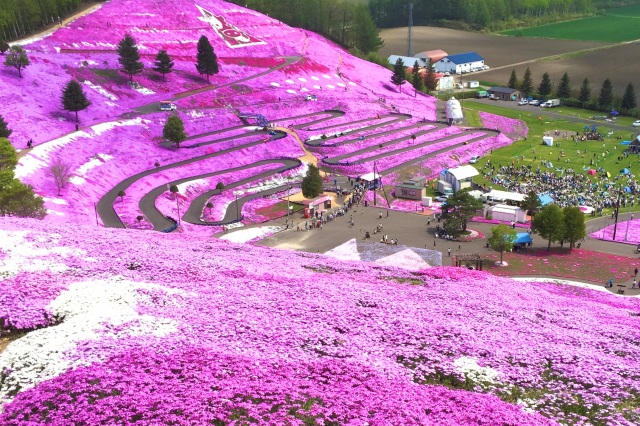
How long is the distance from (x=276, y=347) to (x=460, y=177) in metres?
65.6

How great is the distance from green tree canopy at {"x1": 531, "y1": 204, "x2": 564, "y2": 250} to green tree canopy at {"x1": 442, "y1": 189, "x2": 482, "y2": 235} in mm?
7270

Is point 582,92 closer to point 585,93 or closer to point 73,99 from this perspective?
point 585,93

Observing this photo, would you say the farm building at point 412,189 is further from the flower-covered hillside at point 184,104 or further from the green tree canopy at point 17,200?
the green tree canopy at point 17,200

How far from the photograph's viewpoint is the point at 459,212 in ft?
217

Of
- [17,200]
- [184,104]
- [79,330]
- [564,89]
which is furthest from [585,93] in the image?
[79,330]

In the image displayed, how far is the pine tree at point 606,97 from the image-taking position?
138 m

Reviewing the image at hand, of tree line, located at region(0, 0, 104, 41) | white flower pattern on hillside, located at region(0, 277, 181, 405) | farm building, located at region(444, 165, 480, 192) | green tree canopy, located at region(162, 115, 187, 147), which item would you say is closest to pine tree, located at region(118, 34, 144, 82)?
green tree canopy, located at region(162, 115, 187, 147)

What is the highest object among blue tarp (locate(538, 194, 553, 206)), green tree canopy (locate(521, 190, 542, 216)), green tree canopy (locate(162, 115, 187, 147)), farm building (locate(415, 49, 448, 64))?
farm building (locate(415, 49, 448, 64))

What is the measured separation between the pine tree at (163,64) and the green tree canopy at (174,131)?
98.1ft

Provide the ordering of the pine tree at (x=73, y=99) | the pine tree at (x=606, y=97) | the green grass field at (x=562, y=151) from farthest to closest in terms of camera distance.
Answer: the pine tree at (x=606, y=97) < the green grass field at (x=562, y=151) < the pine tree at (x=73, y=99)

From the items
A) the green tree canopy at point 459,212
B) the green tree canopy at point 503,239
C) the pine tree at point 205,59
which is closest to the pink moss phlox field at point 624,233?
the green tree canopy at point 459,212

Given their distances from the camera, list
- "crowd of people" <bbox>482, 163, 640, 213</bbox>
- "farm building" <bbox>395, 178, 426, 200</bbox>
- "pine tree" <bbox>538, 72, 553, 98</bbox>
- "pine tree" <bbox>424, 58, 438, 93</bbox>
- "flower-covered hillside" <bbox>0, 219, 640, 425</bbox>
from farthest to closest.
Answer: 1. "pine tree" <bbox>424, 58, 438, 93</bbox>
2. "pine tree" <bbox>538, 72, 553, 98</bbox>
3. "farm building" <bbox>395, 178, 426, 200</bbox>
4. "crowd of people" <bbox>482, 163, 640, 213</bbox>
5. "flower-covered hillside" <bbox>0, 219, 640, 425</bbox>

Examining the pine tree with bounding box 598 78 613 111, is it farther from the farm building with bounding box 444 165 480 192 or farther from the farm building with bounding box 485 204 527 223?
the farm building with bounding box 485 204 527 223

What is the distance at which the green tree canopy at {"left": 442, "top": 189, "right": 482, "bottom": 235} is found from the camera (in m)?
65.1
